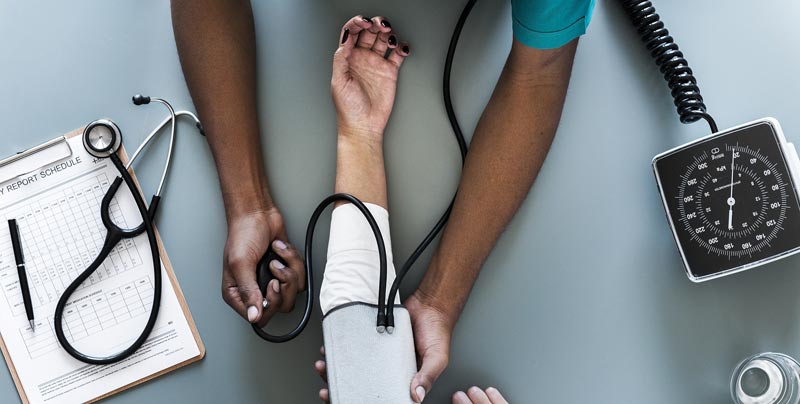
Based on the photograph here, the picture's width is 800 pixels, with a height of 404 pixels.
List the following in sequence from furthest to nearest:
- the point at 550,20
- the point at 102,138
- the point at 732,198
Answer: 1. the point at 102,138
2. the point at 732,198
3. the point at 550,20

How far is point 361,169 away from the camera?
3.31ft

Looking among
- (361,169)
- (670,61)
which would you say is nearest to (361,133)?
(361,169)

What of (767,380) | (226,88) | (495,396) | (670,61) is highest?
(226,88)

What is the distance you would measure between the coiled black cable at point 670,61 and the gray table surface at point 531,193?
33 mm

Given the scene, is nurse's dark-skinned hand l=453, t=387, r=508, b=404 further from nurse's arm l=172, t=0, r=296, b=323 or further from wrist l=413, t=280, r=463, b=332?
nurse's arm l=172, t=0, r=296, b=323

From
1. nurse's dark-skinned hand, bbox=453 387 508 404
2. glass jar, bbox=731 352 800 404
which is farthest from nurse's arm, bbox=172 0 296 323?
glass jar, bbox=731 352 800 404

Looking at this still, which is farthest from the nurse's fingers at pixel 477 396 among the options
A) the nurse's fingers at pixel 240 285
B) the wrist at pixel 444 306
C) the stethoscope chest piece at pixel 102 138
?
the stethoscope chest piece at pixel 102 138

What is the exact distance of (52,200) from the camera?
3.43ft

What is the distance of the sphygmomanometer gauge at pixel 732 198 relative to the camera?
925 millimetres

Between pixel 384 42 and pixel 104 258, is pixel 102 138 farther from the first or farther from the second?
pixel 384 42

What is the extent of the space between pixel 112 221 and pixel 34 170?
16 centimetres

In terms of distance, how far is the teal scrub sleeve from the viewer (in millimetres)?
802

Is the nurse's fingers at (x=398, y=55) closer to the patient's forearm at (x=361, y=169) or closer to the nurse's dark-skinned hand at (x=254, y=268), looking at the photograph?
the patient's forearm at (x=361, y=169)

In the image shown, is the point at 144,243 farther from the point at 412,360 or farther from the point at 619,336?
the point at 619,336
